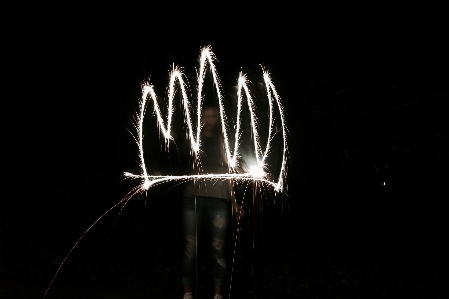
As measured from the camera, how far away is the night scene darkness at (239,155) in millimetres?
6738

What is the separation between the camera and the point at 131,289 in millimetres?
6613

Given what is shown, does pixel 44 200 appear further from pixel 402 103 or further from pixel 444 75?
pixel 444 75

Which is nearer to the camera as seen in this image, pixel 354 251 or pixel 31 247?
pixel 354 251

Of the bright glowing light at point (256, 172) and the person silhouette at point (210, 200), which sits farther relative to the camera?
the bright glowing light at point (256, 172)

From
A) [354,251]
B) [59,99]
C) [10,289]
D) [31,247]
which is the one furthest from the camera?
[59,99]

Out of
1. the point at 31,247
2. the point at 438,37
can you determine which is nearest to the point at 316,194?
the point at 438,37

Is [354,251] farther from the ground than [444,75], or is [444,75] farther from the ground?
[444,75]

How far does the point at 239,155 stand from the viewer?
6395 mm

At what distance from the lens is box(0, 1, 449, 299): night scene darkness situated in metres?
6.74

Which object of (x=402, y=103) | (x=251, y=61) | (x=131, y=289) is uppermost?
(x=251, y=61)

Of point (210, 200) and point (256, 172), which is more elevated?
point (256, 172)

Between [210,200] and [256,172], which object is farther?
[256,172]

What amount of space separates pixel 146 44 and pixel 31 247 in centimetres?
375

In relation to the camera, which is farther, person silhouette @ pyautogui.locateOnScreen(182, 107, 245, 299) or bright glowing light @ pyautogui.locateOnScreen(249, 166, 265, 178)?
bright glowing light @ pyautogui.locateOnScreen(249, 166, 265, 178)
